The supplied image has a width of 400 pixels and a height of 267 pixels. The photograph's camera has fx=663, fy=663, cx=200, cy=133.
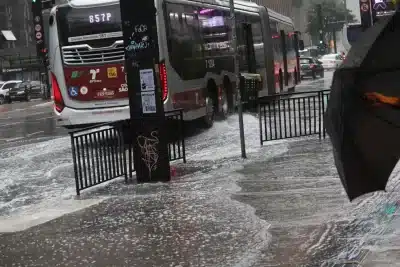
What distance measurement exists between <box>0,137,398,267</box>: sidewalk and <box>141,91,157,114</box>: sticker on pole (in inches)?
44.5

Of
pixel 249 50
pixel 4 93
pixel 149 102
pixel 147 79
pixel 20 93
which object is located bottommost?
pixel 20 93

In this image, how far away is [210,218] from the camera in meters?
7.77

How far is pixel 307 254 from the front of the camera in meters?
6.21

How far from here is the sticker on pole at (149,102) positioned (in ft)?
32.7

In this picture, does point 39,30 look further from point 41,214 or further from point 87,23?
point 41,214

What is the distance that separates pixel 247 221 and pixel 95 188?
3.50 m

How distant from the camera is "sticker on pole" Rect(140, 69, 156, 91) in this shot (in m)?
9.89

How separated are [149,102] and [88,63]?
20.1ft

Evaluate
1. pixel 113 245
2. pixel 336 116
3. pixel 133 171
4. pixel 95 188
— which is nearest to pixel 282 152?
pixel 133 171

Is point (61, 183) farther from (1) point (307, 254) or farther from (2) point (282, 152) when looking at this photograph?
(1) point (307, 254)

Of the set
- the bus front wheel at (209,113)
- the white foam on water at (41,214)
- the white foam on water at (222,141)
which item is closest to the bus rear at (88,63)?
the white foam on water at (222,141)

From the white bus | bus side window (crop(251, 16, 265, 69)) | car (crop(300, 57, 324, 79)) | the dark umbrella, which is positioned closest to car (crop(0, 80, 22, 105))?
car (crop(300, 57, 324, 79))

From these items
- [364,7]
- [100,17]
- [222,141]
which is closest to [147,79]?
[222,141]

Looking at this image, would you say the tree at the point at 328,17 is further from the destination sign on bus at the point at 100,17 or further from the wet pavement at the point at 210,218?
the wet pavement at the point at 210,218
